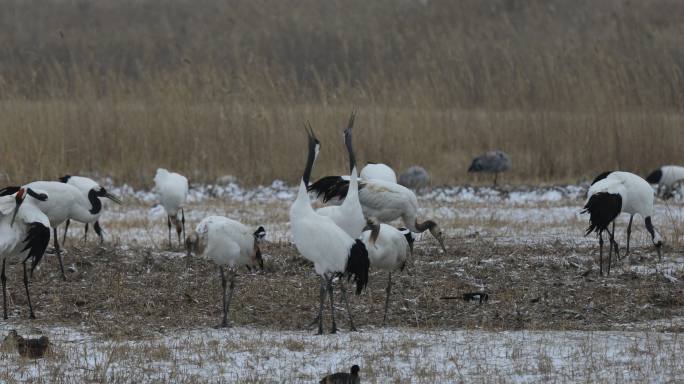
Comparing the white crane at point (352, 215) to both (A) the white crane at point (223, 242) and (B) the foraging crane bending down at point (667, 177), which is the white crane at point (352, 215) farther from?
(B) the foraging crane bending down at point (667, 177)

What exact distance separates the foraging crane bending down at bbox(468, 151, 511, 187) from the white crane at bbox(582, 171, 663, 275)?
4661 mm

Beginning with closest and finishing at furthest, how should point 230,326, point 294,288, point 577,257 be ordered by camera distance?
point 230,326 → point 294,288 → point 577,257

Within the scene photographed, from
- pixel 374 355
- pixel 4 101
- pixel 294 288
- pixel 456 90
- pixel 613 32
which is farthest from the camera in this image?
pixel 613 32

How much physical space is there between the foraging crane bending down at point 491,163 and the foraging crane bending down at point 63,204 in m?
6.33

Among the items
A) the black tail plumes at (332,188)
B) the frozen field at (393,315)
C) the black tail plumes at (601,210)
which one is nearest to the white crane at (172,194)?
the frozen field at (393,315)

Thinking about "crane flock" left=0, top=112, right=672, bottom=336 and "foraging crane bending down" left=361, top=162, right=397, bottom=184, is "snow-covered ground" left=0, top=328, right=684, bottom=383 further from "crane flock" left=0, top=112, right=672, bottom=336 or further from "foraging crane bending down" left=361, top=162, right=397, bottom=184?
"foraging crane bending down" left=361, top=162, right=397, bottom=184

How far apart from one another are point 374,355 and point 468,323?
1.29 m

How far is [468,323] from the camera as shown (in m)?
6.76

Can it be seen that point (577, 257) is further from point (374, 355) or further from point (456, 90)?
point (456, 90)

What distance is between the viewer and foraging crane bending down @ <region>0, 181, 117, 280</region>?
7.94m

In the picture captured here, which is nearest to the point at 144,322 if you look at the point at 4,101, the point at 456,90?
the point at 4,101

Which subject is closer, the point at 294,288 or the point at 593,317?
the point at 593,317

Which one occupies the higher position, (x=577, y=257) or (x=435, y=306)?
(x=577, y=257)

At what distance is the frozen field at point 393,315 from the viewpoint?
5391 millimetres
